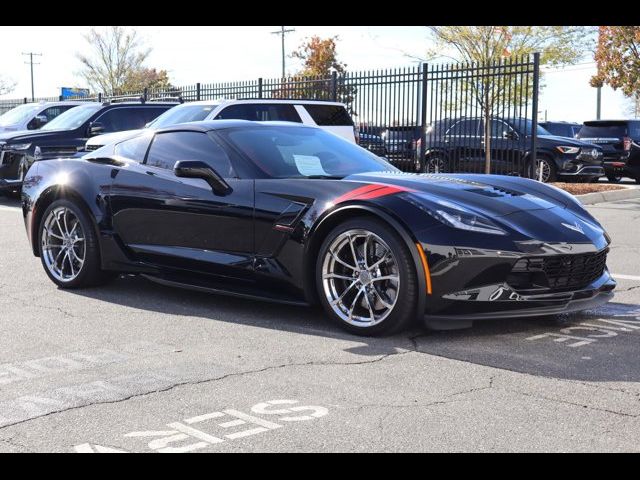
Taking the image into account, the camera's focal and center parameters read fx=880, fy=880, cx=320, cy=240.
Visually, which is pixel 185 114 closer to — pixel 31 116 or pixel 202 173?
pixel 31 116

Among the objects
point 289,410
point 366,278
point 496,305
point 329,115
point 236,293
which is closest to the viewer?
point 289,410

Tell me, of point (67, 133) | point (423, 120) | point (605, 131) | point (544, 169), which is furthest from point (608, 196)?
point (67, 133)

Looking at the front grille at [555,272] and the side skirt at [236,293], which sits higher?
the front grille at [555,272]

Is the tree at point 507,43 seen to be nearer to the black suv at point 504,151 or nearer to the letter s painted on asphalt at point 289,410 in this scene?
the black suv at point 504,151

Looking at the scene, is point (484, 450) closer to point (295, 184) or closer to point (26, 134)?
point (295, 184)

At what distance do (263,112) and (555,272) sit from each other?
8.42 metres

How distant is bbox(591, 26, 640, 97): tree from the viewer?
24859mm

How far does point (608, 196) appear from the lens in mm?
15828

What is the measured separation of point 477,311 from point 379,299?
60 centimetres

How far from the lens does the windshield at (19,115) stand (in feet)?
59.3

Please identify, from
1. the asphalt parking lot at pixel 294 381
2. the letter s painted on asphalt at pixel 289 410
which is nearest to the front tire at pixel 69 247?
the asphalt parking lot at pixel 294 381

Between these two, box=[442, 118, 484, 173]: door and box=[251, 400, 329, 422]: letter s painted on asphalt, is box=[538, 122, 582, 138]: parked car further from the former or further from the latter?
box=[251, 400, 329, 422]: letter s painted on asphalt

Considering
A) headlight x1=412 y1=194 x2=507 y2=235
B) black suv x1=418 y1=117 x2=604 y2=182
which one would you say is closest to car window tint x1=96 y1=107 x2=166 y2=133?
black suv x1=418 y1=117 x2=604 y2=182

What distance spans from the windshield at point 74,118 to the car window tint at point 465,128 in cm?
670
